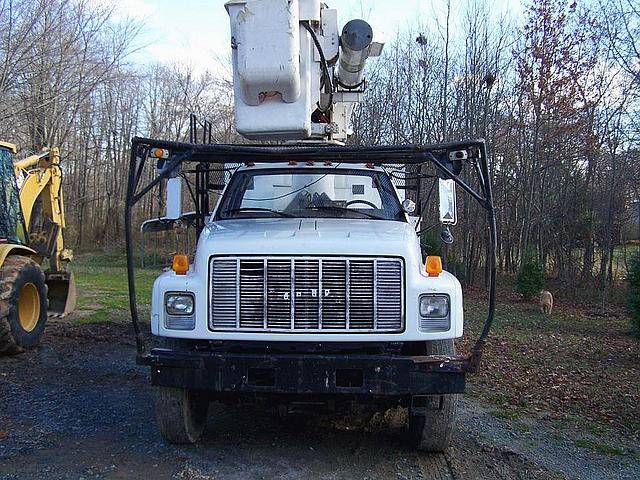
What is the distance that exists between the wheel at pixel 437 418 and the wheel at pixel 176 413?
65.8 inches

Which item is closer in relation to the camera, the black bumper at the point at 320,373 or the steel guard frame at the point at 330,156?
the black bumper at the point at 320,373

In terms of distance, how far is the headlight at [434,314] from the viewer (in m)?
4.57

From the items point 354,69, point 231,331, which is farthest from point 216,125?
point 231,331

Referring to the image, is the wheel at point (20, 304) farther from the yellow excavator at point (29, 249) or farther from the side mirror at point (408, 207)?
the side mirror at point (408, 207)

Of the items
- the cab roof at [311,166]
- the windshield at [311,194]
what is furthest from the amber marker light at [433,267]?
the cab roof at [311,166]

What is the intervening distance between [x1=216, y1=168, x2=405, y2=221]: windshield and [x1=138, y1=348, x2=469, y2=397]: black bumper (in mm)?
1606

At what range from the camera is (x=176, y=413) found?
15.8 ft

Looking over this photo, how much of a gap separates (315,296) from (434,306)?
2.78ft

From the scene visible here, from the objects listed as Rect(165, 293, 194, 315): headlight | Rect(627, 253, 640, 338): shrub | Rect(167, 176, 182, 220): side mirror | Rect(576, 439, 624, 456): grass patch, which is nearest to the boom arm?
Rect(167, 176, 182, 220): side mirror

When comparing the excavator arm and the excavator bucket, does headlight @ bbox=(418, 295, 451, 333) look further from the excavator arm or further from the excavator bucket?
the excavator bucket

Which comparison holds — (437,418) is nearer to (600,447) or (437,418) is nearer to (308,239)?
(600,447)

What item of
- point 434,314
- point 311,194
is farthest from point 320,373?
point 311,194

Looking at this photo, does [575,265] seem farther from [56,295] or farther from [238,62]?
[238,62]

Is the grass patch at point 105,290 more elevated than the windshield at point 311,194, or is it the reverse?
the windshield at point 311,194
